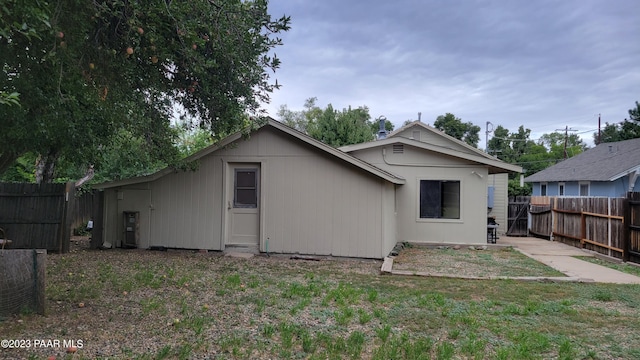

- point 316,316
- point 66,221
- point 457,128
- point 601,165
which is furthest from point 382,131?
point 457,128

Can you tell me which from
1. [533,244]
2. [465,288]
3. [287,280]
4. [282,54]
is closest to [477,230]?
[533,244]

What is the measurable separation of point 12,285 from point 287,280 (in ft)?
12.1

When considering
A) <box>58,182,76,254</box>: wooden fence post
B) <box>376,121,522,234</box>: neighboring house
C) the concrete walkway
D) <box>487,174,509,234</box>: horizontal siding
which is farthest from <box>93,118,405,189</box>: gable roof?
<box>487,174,509,234</box>: horizontal siding

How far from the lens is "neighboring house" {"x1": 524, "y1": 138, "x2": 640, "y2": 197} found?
19031mm

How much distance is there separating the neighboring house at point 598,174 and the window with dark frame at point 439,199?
1162 centimetres

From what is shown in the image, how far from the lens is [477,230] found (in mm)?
11570

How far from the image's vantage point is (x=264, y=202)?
30.6ft

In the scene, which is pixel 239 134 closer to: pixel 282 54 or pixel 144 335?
pixel 282 54

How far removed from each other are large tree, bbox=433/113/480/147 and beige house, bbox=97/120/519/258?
36847mm

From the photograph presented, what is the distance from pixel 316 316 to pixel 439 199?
790cm

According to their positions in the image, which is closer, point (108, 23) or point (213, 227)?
point (108, 23)

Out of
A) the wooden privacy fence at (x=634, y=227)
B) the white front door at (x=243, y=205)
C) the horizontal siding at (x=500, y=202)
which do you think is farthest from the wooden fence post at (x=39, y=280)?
the horizontal siding at (x=500, y=202)

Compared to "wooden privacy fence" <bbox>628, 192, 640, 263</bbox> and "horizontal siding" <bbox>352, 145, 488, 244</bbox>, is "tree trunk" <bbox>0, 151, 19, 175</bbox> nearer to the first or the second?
"horizontal siding" <bbox>352, 145, 488, 244</bbox>

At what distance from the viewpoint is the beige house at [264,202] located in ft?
29.6
